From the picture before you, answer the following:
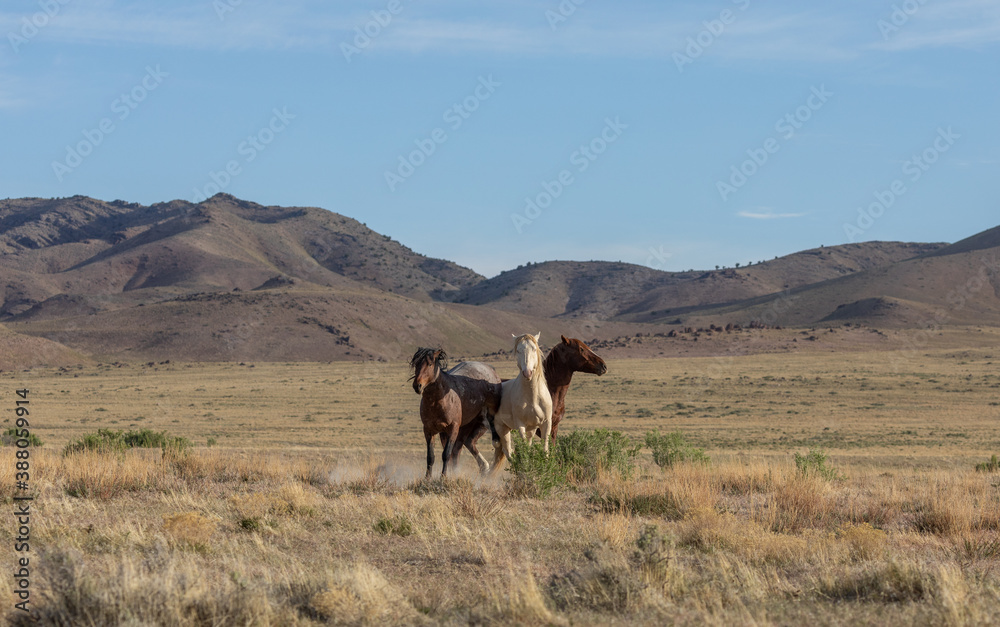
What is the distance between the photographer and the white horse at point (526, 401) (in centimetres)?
1104

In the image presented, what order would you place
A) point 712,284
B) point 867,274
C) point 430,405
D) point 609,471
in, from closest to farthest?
point 430,405 < point 609,471 < point 867,274 < point 712,284

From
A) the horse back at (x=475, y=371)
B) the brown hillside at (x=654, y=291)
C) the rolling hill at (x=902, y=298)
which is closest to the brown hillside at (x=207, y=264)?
the brown hillside at (x=654, y=291)

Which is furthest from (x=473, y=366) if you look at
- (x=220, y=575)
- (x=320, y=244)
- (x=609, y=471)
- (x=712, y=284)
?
(x=320, y=244)

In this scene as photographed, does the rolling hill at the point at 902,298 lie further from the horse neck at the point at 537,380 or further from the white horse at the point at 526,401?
the horse neck at the point at 537,380

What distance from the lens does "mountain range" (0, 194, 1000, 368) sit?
88.7 m

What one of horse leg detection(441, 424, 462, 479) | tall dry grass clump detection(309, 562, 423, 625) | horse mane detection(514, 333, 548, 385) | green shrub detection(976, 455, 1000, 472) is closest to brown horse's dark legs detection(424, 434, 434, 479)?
horse leg detection(441, 424, 462, 479)

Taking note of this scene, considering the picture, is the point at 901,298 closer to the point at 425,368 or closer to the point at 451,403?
the point at 451,403

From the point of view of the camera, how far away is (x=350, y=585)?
612 centimetres

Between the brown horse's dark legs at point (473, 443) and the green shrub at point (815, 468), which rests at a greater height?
the brown horse's dark legs at point (473, 443)

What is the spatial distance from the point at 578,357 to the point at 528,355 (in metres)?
1.25

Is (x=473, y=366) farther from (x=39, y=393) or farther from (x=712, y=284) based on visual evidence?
(x=712, y=284)

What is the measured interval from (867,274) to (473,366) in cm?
13282

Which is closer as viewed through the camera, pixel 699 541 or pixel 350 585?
pixel 350 585

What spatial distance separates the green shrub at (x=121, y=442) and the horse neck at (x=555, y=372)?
6079 millimetres
